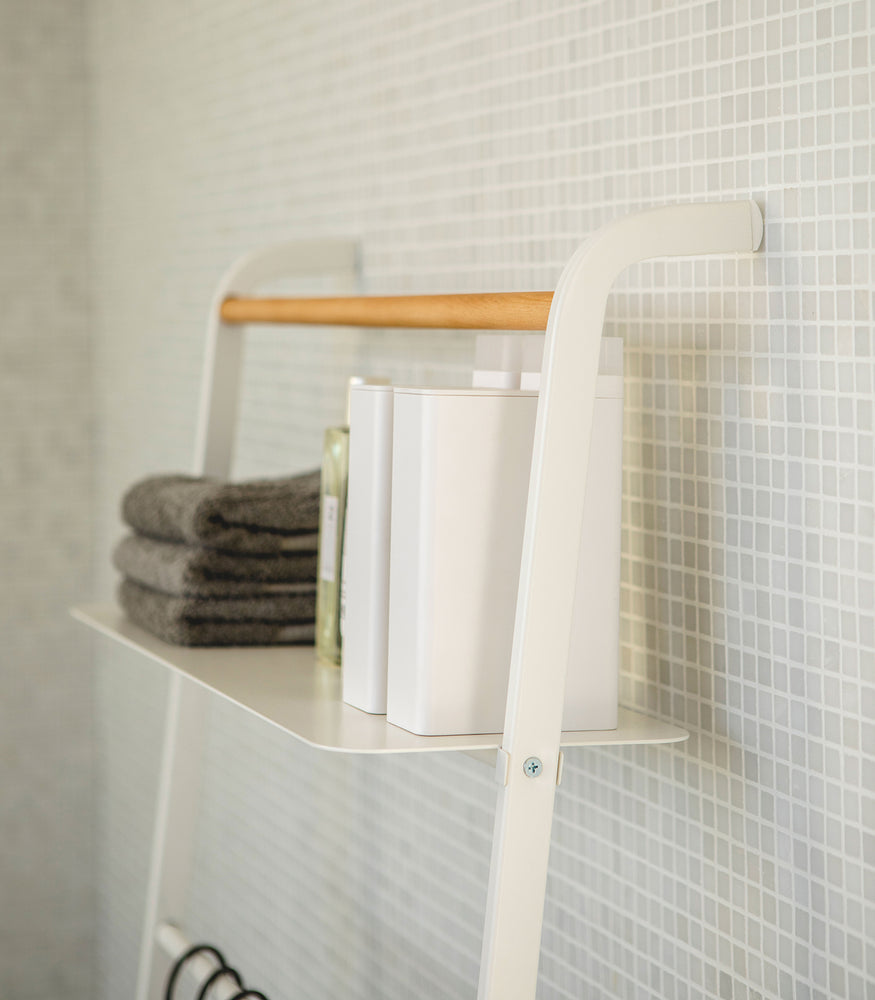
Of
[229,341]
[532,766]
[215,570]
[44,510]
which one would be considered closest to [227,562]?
[215,570]

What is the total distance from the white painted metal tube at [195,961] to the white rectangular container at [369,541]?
0.43 meters

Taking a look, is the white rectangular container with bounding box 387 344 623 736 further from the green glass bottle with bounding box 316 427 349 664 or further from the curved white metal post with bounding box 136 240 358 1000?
the curved white metal post with bounding box 136 240 358 1000

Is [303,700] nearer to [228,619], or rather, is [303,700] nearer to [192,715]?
[228,619]

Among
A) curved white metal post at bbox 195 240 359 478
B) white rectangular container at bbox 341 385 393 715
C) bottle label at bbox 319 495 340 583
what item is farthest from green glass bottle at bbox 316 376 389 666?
curved white metal post at bbox 195 240 359 478

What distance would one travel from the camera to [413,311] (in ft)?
2.71

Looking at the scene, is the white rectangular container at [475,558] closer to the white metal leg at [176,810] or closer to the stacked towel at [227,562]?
the stacked towel at [227,562]

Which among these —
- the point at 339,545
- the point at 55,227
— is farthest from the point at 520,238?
the point at 55,227

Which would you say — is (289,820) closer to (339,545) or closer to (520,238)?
(339,545)

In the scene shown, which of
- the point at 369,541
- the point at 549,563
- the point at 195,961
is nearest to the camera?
the point at 549,563

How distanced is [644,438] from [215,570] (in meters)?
0.36

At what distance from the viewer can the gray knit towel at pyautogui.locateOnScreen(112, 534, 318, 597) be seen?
0.94 meters

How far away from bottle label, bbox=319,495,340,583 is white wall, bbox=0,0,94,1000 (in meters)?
Result: 1.11

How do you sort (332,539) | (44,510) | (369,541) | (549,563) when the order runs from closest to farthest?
(549,563) → (369,541) → (332,539) → (44,510)

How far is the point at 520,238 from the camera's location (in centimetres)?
90
